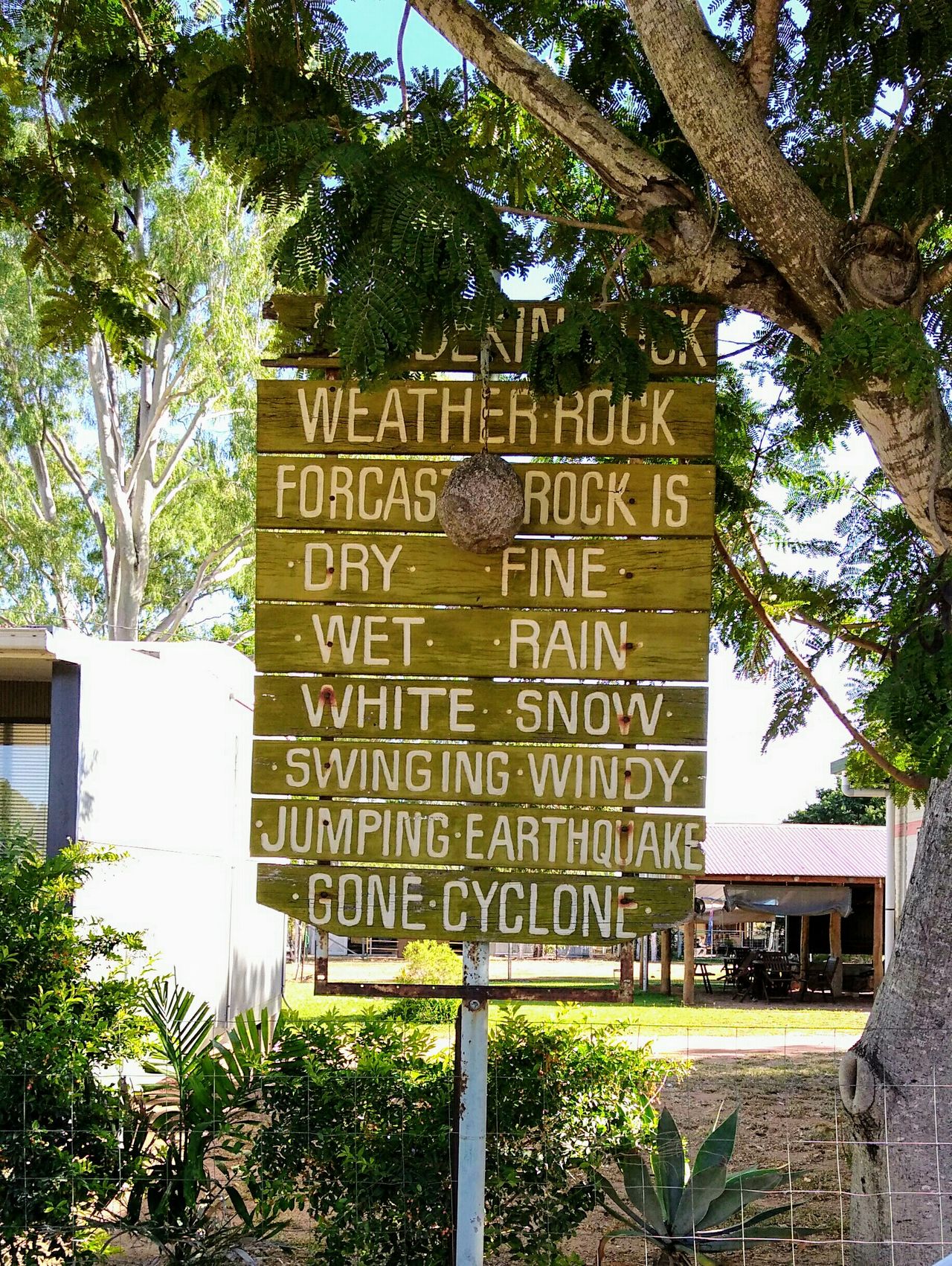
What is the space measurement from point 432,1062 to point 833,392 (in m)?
3.10

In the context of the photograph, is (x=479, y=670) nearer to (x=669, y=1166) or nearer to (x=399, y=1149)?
(x=399, y=1149)

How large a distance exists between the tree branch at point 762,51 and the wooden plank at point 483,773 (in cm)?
239

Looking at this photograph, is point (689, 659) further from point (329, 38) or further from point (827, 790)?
point (827, 790)

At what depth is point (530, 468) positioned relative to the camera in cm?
462

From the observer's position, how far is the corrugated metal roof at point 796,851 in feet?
78.4

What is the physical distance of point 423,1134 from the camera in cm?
480

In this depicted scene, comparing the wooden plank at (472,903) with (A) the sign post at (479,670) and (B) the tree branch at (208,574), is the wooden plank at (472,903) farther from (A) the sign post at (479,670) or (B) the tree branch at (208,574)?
(B) the tree branch at (208,574)

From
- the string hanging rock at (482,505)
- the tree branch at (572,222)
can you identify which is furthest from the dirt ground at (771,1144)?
the tree branch at (572,222)

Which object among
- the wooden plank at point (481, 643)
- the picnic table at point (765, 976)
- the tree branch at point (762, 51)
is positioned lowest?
the picnic table at point (765, 976)

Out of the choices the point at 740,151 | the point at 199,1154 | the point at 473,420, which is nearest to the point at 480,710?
the point at 473,420

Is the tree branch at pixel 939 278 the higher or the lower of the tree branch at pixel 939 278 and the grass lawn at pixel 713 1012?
the higher

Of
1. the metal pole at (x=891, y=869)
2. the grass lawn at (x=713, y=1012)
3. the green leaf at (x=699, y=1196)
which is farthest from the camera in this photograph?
the metal pole at (x=891, y=869)

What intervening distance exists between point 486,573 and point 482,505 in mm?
315

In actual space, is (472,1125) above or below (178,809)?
below
